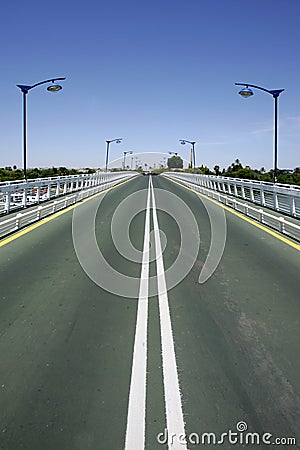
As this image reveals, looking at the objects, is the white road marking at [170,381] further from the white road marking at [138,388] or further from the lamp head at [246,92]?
the lamp head at [246,92]

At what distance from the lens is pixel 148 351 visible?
4.57 metres

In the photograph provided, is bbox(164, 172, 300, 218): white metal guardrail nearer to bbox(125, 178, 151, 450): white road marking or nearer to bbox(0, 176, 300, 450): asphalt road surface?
bbox(0, 176, 300, 450): asphalt road surface

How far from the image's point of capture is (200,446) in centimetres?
304

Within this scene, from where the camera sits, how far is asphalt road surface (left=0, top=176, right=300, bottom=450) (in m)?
3.22

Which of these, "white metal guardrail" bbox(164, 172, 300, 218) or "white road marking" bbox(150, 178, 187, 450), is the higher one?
"white metal guardrail" bbox(164, 172, 300, 218)

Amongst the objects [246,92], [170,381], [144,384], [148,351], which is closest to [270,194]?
[246,92]

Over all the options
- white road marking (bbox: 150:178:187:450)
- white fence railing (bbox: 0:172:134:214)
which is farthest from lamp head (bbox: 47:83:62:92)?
white road marking (bbox: 150:178:187:450)

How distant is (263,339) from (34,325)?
293cm

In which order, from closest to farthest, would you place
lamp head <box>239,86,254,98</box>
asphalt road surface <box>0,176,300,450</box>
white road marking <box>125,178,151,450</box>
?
white road marking <box>125,178,151,450</box>
asphalt road surface <box>0,176,300,450</box>
lamp head <box>239,86,254,98</box>

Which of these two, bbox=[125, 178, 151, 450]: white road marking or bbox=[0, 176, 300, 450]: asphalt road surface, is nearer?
bbox=[125, 178, 151, 450]: white road marking

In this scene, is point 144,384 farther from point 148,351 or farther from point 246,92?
point 246,92

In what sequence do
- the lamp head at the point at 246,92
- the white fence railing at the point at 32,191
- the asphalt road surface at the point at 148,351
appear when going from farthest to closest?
the lamp head at the point at 246,92, the white fence railing at the point at 32,191, the asphalt road surface at the point at 148,351

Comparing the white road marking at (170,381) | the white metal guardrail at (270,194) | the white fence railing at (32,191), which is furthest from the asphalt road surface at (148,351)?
the white metal guardrail at (270,194)

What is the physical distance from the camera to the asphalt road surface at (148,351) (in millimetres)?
3225
